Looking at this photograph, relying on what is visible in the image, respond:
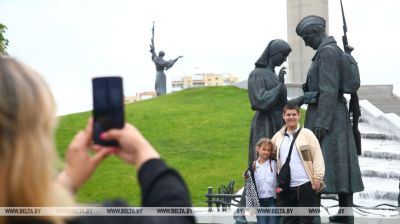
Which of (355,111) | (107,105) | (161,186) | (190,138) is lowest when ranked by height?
(190,138)

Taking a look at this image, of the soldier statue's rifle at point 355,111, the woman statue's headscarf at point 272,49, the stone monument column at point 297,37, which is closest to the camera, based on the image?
the soldier statue's rifle at point 355,111

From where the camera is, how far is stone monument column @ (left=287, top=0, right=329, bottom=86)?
33625 mm

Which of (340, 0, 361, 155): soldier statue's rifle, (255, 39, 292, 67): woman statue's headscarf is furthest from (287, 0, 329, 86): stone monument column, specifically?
(255, 39, 292, 67): woman statue's headscarf

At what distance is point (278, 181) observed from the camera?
274 inches

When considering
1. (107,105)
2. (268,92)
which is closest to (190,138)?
(268,92)

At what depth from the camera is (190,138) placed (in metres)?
21.8

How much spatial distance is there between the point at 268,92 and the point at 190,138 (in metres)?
13.9

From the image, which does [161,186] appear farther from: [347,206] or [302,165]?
[347,206]

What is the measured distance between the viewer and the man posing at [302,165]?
266 inches

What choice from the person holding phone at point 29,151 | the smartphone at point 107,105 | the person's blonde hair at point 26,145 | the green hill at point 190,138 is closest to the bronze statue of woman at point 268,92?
the green hill at point 190,138

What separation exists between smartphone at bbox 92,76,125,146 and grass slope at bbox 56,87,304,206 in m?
9.76

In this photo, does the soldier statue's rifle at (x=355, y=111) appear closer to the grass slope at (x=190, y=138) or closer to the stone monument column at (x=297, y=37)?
the grass slope at (x=190, y=138)

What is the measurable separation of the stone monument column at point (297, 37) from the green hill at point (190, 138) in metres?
4.56

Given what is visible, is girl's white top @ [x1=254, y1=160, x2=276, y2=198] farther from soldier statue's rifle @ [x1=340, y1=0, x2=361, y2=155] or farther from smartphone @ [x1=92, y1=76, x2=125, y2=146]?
smartphone @ [x1=92, y1=76, x2=125, y2=146]
